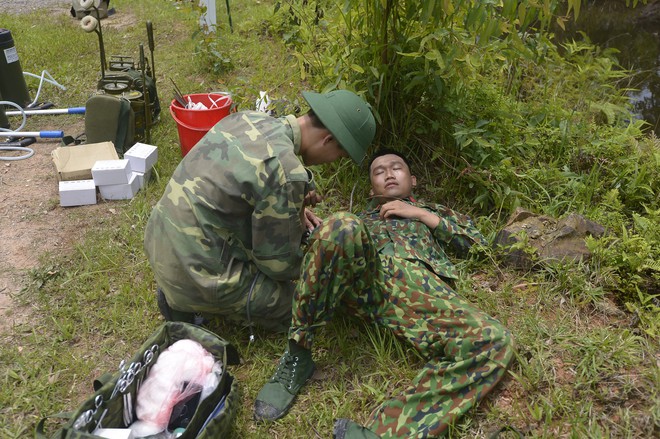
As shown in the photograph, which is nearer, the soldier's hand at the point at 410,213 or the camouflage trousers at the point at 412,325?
the camouflage trousers at the point at 412,325

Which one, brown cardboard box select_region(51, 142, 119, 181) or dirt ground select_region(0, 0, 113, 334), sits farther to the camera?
brown cardboard box select_region(51, 142, 119, 181)

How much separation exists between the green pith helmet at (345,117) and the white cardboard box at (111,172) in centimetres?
197

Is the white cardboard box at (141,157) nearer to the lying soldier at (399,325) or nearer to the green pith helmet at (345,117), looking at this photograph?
the green pith helmet at (345,117)

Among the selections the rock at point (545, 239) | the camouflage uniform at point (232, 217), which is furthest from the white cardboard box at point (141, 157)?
the rock at point (545, 239)

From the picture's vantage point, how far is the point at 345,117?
257cm

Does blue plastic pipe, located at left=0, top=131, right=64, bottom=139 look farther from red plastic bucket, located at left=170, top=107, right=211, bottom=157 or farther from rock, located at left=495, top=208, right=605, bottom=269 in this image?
rock, located at left=495, top=208, right=605, bottom=269

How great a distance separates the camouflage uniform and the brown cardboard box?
6.10ft

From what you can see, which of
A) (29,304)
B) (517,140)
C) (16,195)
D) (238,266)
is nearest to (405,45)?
(517,140)

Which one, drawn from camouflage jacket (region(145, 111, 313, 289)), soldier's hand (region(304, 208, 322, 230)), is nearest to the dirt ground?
camouflage jacket (region(145, 111, 313, 289))

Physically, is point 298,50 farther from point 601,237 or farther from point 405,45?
point 601,237

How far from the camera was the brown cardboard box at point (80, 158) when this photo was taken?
418 cm

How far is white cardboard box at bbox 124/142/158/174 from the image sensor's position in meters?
4.15

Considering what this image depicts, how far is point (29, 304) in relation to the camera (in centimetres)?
314

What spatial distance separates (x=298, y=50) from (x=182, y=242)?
8.00 feet
